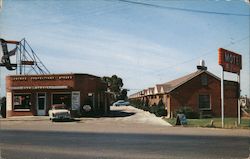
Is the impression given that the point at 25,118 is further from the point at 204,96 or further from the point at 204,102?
the point at 204,96

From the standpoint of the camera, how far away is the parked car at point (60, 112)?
66.0 ft

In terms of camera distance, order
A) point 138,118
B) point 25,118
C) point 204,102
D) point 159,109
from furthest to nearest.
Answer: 1. point 204,102
2. point 159,109
3. point 138,118
4. point 25,118

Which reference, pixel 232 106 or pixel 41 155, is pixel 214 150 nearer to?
pixel 41 155

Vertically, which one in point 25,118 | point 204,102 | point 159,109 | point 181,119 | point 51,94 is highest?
point 51,94

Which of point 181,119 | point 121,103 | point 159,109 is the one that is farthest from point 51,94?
point 121,103

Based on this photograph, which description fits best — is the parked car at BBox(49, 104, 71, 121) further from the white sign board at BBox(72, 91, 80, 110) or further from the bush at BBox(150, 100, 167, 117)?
the bush at BBox(150, 100, 167, 117)

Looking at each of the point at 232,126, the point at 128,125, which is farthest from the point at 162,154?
the point at 232,126

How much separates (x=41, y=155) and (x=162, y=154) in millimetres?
3213

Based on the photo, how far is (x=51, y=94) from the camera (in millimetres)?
23641

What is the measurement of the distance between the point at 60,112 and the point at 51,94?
323 cm

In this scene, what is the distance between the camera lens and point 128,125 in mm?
23109

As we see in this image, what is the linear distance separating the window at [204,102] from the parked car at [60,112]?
12.1 metres

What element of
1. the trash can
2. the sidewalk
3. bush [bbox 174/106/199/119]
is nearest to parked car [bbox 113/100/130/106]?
the sidewalk

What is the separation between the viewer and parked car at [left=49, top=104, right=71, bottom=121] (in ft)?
66.0
